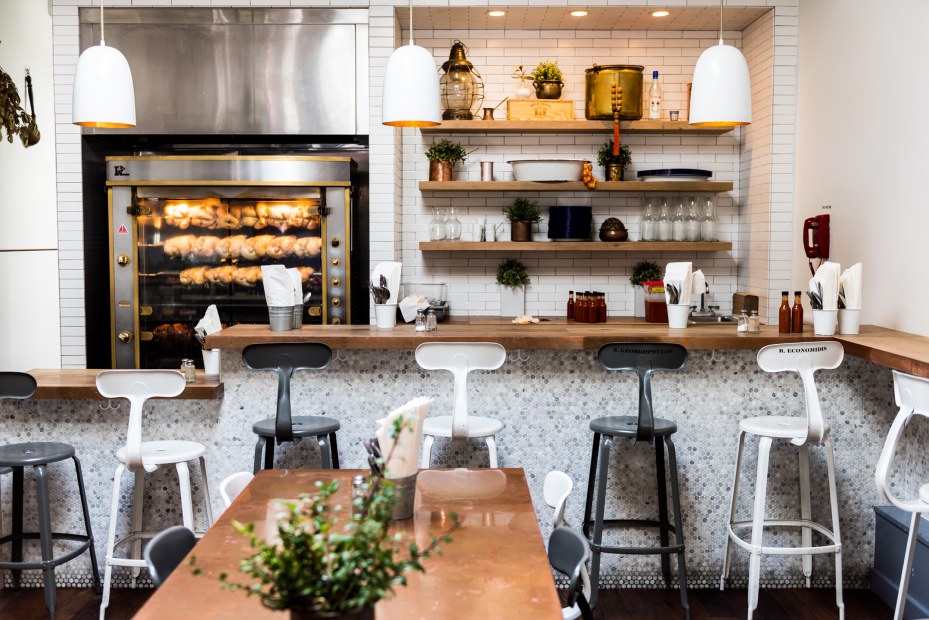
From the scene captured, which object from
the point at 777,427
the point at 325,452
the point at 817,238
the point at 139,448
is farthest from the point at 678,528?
the point at 139,448

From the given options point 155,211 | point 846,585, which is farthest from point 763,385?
point 155,211

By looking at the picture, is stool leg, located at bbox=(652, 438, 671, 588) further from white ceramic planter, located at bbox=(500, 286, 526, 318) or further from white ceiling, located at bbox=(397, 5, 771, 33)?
white ceiling, located at bbox=(397, 5, 771, 33)

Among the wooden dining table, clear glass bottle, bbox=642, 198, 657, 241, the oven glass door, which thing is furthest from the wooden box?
the wooden dining table

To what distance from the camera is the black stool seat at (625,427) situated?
380 centimetres

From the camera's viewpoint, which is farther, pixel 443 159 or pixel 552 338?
pixel 443 159

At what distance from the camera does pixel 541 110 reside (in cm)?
590

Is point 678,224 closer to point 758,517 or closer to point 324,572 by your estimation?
point 758,517

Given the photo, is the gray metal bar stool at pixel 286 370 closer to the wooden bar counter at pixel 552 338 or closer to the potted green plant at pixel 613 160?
the wooden bar counter at pixel 552 338

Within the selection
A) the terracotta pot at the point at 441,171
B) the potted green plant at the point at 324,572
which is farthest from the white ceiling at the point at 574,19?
the potted green plant at the point at 324,572

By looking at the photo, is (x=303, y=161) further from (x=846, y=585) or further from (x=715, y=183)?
(x=846, y=585)

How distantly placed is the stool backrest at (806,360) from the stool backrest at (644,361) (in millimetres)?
349

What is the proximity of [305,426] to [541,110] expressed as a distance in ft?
9.47

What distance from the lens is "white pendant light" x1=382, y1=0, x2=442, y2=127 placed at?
365cm

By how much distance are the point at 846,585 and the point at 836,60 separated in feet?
8.90
